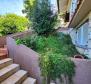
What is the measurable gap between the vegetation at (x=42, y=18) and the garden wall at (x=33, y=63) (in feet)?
7.54

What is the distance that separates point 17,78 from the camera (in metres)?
7.13

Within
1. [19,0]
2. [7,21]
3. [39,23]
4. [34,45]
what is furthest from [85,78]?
[19,0]

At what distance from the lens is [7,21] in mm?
13289

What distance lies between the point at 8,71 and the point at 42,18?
4484 millimetres

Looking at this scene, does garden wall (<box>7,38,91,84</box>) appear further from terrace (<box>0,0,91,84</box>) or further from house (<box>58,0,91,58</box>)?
house (<box>58,0,91,58</box>)

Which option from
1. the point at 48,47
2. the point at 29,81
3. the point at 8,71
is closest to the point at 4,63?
the point at 8,71

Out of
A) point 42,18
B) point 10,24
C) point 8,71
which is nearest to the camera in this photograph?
point 8,71

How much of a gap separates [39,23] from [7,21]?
2814mm

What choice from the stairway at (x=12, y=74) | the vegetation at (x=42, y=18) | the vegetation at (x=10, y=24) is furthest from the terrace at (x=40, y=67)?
the vegetation at (x=10, y=24)

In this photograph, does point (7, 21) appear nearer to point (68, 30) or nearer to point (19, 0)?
point (68, 30)

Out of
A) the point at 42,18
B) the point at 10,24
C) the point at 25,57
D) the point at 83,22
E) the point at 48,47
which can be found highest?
the point at 42,18

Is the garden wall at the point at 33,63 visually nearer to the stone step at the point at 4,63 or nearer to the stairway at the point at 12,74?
the stairway at the point at 12,74

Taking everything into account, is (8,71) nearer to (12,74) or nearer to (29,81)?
(12,74)

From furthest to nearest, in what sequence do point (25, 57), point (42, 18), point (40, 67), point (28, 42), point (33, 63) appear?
1. point (42, 18)
2. point (28, 42)
3. point (25, 57)
4. point (33, 63)
5. point (40, 67)
